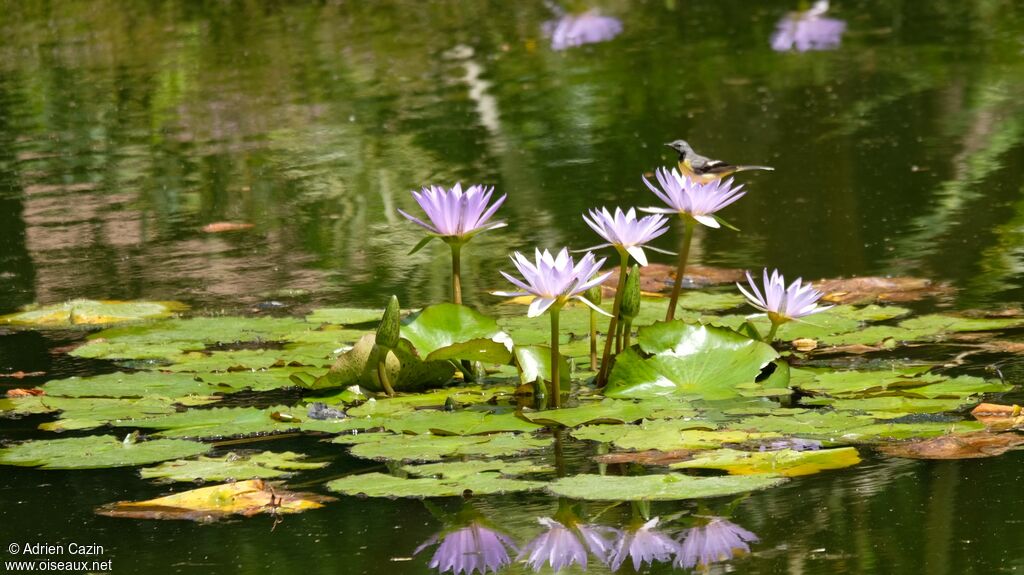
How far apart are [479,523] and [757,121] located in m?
5.82

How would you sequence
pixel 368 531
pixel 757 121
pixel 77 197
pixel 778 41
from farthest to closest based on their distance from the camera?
1. pixel 778 41
2. pixel 757 121
3. pixel 77 197
4. pixel 368 531

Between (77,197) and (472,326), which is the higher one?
(472,326)

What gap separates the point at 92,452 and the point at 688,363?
1382 millimetres

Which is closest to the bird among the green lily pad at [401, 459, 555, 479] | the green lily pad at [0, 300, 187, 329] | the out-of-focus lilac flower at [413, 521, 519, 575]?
the green lily pad at [401, 459, 555, 479]

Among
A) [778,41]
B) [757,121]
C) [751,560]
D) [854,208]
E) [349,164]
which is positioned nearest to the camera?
[751,560]

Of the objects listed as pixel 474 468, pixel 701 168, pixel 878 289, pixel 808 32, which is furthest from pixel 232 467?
pixel 808 32

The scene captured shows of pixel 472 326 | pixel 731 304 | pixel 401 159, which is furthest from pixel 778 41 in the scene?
pixel 472 326

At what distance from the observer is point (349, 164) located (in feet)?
25.4

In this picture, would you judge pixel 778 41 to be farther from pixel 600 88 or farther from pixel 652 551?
pixel 652 551

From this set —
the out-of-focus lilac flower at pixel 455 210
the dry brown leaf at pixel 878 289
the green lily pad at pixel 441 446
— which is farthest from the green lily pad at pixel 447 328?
the dry brown leaf at pixel 878 289

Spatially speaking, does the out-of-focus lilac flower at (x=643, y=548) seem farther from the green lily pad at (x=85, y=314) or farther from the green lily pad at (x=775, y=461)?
the green lily pad at (x=85, y=314)

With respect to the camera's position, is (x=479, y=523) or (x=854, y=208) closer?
(x=479, y=523)

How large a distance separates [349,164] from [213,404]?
4.17 metres

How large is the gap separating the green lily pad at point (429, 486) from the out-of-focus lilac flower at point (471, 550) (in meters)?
0.15
